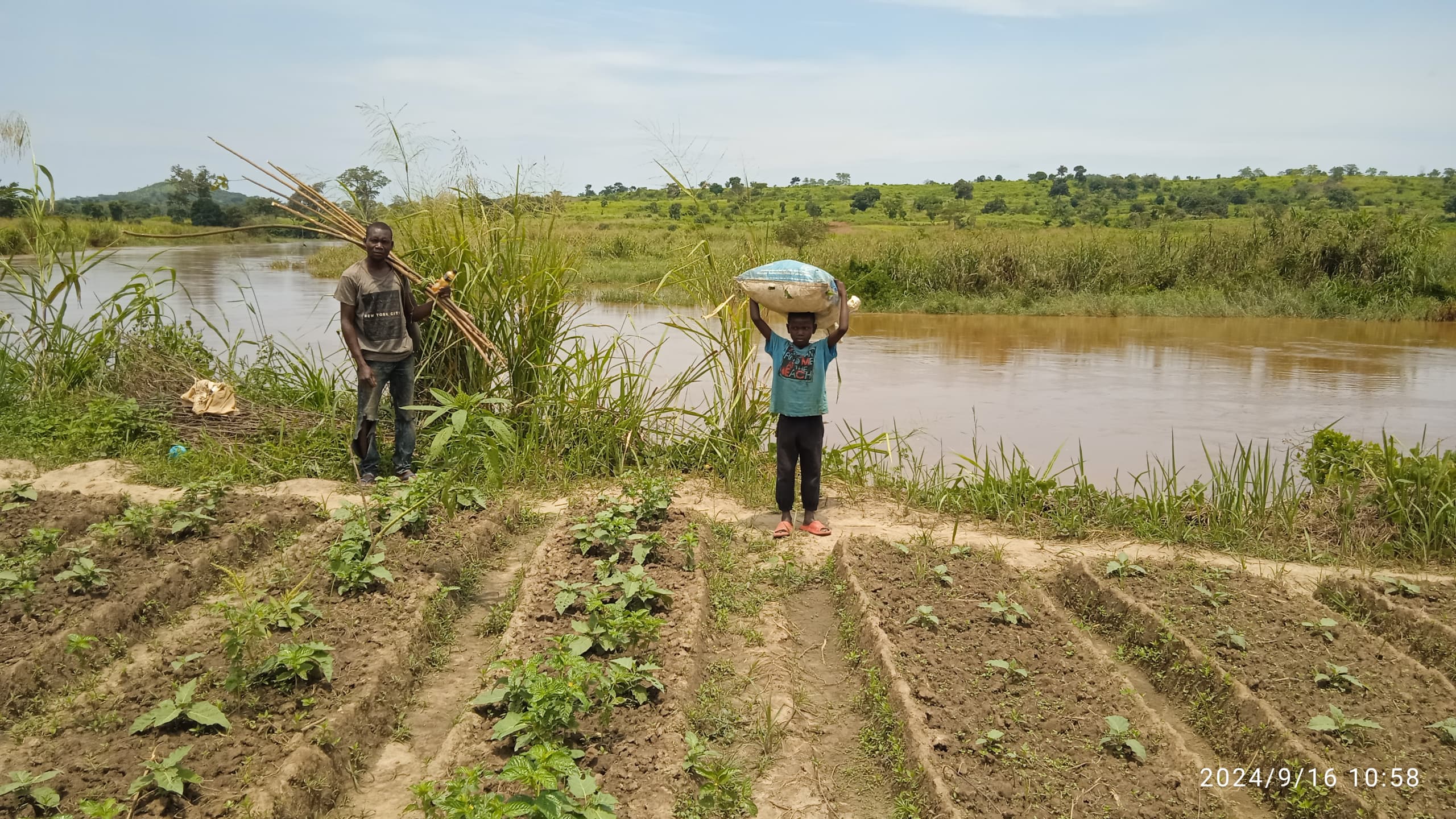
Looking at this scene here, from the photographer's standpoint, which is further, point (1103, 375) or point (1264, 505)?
point (1103, 375)

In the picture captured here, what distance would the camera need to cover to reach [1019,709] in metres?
3.28

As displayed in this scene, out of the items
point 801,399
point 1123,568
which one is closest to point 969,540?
point 1123,568

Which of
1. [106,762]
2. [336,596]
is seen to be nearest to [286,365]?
[336,596]

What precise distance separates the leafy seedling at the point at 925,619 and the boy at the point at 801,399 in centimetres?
142

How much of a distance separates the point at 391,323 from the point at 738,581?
279 cm

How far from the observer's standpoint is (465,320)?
6.02m

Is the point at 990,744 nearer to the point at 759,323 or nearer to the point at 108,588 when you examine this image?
the point at 759,323

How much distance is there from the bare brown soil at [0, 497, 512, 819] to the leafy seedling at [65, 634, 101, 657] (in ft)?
0.38

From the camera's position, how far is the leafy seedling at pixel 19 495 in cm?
526

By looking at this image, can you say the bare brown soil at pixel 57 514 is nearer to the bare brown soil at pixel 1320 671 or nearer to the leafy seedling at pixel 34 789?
the leafy seedling at pixel 34 789

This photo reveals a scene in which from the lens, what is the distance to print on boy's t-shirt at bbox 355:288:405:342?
5.72 m

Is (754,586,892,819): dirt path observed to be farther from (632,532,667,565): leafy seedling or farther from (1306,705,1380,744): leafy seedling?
(1306,705,1380,744): leafy seedling

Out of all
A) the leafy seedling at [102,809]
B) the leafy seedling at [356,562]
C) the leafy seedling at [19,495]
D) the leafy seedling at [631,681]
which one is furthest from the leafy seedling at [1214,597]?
the leafy seedling at [19,495]

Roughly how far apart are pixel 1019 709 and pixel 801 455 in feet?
7.55
